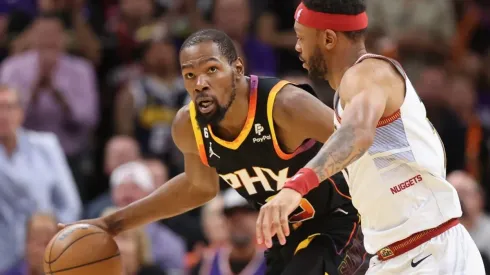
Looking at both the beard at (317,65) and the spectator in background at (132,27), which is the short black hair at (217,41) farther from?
the spectator in background at (132,27)

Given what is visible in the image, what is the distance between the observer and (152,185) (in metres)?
10.3

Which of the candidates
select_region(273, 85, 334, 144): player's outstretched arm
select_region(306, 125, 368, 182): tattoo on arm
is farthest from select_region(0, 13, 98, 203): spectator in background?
select_region(306, 125, 368, 182): tattoo on arm

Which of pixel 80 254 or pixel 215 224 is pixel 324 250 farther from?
pixel 215 224

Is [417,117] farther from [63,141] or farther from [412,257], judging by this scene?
[63,141]

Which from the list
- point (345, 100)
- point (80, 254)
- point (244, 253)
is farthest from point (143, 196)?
point (345, 100)

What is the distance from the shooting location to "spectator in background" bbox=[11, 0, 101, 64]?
36.6 feet

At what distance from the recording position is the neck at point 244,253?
918 centimetres

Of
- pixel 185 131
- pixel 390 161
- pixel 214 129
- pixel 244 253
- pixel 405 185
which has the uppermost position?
pixel 390 161

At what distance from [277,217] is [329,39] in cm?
130

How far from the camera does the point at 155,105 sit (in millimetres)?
11180

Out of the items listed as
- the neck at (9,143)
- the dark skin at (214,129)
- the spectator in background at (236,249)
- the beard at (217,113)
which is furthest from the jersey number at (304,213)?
the neck at (9,143)

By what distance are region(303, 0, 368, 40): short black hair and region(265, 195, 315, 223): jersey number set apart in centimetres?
125

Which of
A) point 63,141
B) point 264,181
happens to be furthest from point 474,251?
point 63,141

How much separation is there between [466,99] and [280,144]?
20.5ft
